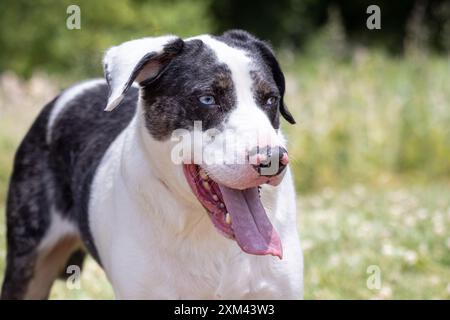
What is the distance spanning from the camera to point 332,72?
9945 millimetres

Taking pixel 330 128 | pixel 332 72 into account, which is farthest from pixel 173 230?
pixel 332 72

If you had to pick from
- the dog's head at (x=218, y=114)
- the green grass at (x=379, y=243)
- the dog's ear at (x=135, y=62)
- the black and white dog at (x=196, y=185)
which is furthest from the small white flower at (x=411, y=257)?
the dog's ear at (x=135, y=62)

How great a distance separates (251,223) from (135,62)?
0.79 metres

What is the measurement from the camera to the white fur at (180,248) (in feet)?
12.6

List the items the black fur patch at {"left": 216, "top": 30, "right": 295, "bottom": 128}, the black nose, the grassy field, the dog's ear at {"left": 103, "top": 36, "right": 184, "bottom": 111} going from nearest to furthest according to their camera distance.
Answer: the black nose, the dog's ear at {"left": 103, "top": 36, "right": 184, "bottom": 111}, the black fur patch at {"left": 216, "top": 30, "right": 295, "bottom": 128}, the grassy field

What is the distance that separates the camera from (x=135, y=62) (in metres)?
3.71

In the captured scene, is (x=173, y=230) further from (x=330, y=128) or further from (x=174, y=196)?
(x=330, y=128)

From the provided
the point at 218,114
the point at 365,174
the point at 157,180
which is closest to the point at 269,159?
the point at 218,114

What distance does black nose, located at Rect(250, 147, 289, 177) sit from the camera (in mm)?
3354

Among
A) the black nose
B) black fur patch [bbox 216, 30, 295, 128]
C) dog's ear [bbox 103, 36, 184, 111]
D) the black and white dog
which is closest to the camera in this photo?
the black nose

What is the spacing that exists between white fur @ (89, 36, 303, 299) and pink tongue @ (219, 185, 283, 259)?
195 millimetres

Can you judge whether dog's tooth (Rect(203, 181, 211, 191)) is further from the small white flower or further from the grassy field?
the small white flower

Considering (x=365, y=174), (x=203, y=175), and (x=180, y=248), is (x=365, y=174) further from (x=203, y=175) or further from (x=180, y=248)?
(x=203, y=175)

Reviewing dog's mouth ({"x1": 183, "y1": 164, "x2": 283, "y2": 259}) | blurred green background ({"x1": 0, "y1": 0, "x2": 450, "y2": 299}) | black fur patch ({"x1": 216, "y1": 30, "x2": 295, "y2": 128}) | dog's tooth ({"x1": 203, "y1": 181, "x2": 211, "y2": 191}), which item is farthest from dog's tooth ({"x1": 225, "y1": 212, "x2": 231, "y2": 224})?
blurred green background ({"x1": 0, "y1": 0, "x2": 450, "y2": 299})
